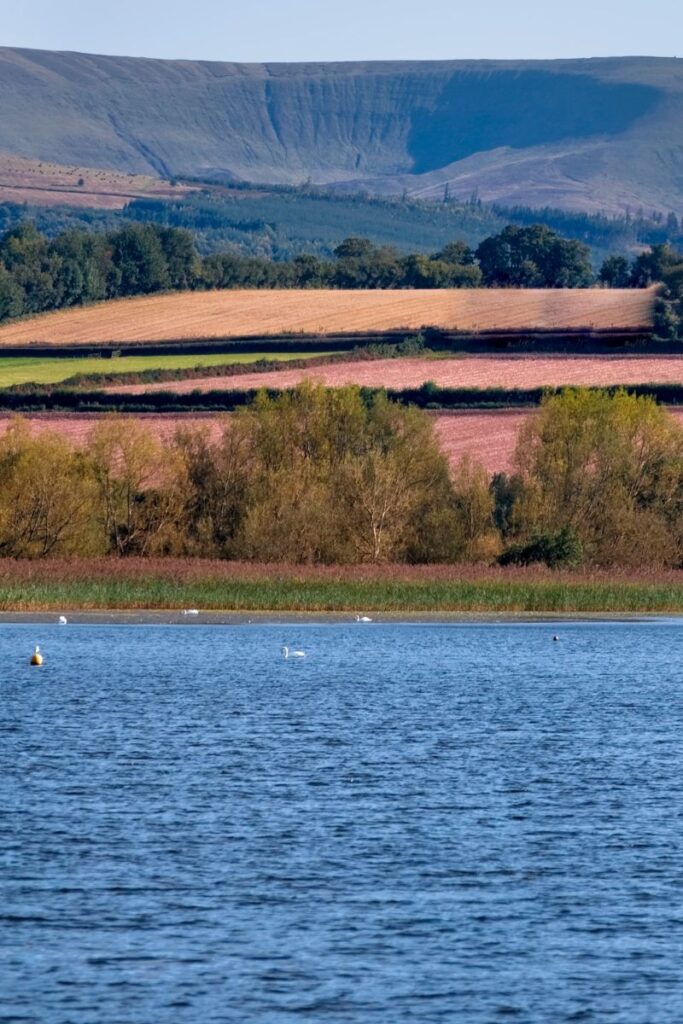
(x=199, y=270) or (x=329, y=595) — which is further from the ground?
(x=199, y=270)

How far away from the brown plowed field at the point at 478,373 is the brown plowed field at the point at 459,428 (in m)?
6.80

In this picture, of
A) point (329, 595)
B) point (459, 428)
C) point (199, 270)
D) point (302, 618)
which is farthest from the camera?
point (199, 270)

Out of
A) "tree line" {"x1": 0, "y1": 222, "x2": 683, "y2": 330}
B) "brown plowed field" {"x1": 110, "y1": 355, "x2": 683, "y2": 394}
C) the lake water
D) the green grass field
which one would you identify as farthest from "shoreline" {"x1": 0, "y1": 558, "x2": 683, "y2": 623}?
"tree line" {"x1": 0, "y1": 222, "x2": 683, "y2": 330}

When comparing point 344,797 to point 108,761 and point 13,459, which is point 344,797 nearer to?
point 108,761

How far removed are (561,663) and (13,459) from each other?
1245 inches

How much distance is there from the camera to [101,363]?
134m

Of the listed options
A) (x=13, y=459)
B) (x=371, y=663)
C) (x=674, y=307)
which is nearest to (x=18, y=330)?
(x=674, y=307)

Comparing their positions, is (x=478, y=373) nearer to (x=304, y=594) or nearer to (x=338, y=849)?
(x=304, y=594)

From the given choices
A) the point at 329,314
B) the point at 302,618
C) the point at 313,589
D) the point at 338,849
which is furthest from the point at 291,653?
the point at 329,314

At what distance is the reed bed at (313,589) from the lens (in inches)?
2699

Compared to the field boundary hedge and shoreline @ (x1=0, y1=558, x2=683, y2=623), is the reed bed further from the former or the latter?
the field boundary hedge

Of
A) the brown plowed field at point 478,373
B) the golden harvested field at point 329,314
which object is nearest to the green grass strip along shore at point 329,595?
the brown plowed field at point 478,373

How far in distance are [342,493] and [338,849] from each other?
5522 cm

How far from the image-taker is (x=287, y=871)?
88.4 feet
